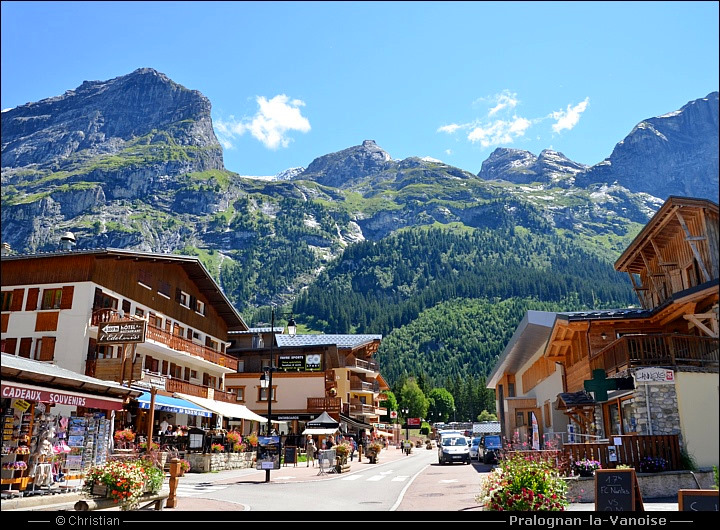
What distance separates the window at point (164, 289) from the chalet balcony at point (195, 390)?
18.1ft

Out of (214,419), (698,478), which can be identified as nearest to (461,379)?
(214,419)

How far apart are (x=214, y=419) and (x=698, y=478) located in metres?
34.7

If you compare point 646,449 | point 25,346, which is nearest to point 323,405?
point 25,346

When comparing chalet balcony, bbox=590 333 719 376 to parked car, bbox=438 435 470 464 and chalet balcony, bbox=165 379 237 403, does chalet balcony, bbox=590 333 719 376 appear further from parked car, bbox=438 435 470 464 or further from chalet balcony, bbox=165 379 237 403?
chalet balcony, bbox=165 379 237 403

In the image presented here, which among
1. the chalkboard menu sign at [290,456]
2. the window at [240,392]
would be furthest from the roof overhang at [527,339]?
the window at [240,392]

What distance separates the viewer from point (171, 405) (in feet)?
102

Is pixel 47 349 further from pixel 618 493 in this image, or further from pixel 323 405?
pixel 323 405

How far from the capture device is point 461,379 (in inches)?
6122

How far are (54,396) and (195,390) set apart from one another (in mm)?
23946

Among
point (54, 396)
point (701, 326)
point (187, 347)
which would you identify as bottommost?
point (54, 396)

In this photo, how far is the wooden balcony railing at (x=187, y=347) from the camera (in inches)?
1313

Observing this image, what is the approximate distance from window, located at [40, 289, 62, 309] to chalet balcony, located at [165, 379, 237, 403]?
7640mm

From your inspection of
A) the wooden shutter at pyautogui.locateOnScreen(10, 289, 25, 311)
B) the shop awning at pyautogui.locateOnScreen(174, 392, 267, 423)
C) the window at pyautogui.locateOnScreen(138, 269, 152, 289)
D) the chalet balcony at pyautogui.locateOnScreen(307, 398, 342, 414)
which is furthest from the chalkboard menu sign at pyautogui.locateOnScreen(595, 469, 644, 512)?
the chalet balcony at pyautogui.locateOnScreen(307, 398, 342, 414)

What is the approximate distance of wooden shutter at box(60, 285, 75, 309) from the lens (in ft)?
95.9
